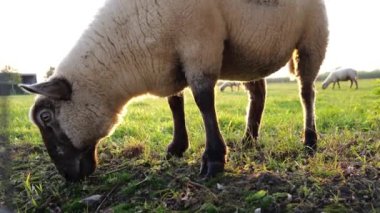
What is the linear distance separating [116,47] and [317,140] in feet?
9.73

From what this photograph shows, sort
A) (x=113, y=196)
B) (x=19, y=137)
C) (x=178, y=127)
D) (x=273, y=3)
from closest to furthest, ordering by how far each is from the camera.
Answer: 1. (x=113, y=196)
2. (x=273, y=3)
3. (x=178, y=127)
4. (x=19, y=137)

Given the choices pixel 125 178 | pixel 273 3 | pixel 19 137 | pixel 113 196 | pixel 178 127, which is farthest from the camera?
pixel 19 137

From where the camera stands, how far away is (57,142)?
16.4ft

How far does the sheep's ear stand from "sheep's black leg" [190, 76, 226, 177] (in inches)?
50.7

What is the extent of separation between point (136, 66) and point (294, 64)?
96.6 inches

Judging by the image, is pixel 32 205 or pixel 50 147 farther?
pixel 50 147

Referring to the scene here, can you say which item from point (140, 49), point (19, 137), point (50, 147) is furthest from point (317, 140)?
point (19, 137)

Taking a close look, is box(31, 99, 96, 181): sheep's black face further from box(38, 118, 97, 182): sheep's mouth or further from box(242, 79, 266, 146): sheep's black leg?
box(242, 79, 266, 146): sheep's black leg

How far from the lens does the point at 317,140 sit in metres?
6.26

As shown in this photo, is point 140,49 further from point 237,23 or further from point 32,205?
point 32,205

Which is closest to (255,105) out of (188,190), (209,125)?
(209,125)

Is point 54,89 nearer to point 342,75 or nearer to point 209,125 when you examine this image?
point 209,125

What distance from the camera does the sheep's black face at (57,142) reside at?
4961 mm

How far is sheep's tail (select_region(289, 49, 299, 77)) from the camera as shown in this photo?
6.25 meters
